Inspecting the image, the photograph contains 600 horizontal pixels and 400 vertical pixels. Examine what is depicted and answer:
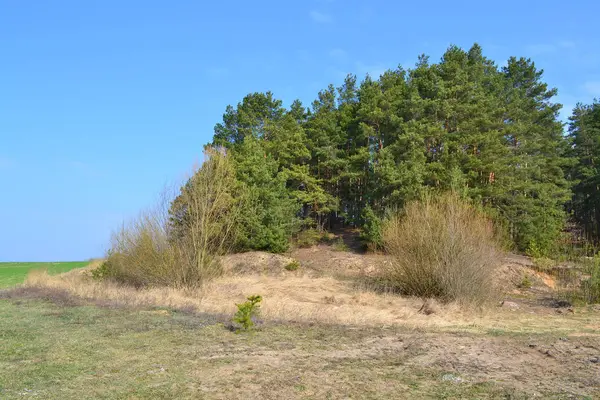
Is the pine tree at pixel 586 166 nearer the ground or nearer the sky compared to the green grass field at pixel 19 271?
nearer the sky

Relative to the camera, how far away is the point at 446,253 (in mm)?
17922

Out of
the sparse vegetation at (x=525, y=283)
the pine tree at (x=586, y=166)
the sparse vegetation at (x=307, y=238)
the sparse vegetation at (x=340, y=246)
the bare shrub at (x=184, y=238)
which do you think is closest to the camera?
the bare shrub at (x=184, y=238)

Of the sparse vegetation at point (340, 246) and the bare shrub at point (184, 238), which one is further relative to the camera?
the sparse vegetation at point (340, 246)

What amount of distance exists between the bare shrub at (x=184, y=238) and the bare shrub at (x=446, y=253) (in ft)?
25.9

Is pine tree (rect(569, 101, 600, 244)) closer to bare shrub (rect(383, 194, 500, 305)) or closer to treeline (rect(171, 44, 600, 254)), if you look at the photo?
treeline (rect(171, 44, 600, 254))

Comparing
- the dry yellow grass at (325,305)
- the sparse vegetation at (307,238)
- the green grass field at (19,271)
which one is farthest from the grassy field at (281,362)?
the sparse vegetation at (307,238)

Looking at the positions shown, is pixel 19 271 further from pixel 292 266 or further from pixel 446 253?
pixel 446 253

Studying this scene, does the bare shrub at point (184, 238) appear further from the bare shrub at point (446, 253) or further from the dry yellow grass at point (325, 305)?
the bare shrub at point (446, 253)

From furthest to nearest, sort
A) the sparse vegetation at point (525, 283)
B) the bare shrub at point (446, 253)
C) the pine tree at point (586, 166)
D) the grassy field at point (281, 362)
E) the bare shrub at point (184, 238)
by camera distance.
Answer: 1. the pine tree at point (586, 166)
2. the sparse vegetation at point (525, 283)
3. the bare shrub at point (184, 238)
4. the bare shrub at point (446, 253)
5. the grassy field at point (281, 362)

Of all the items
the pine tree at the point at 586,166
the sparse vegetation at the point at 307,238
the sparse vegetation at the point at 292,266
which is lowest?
the sparse vegetation at the point at 292,266

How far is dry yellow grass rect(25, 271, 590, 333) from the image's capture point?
1422 centimetres

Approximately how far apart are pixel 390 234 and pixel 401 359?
38.5 feet

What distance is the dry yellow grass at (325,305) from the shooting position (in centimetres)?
1422

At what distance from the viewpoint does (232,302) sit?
60.3 ft
